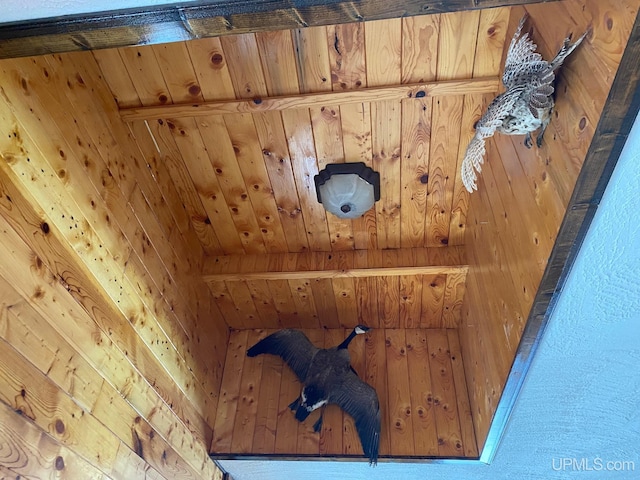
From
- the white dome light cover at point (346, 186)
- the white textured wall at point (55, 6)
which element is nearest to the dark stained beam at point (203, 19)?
the white textured wall at point (55, 6)

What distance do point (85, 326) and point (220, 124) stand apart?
0.84m

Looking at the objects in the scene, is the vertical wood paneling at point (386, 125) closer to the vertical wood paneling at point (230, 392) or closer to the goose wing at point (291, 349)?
the goose wing at point (291, 349)

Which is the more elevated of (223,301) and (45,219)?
(223,301)

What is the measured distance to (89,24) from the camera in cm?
79

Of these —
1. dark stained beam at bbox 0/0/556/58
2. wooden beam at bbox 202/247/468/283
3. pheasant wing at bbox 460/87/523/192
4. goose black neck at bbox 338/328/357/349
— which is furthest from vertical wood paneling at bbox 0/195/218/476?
pheasant wing at bbox 460/87/523/192

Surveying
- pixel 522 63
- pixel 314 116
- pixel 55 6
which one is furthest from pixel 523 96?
pixel 55 6

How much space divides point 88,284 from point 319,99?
0.95m

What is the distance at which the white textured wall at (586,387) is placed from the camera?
996 millimetres

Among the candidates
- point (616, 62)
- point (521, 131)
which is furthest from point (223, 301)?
point (616, 62)

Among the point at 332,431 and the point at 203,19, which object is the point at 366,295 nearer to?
the point at 332,431

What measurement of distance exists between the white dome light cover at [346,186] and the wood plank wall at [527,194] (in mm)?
432

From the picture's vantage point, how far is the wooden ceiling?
1479 mm

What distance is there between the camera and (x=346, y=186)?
1795mm

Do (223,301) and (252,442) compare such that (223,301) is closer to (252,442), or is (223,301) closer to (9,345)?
(252,442)
